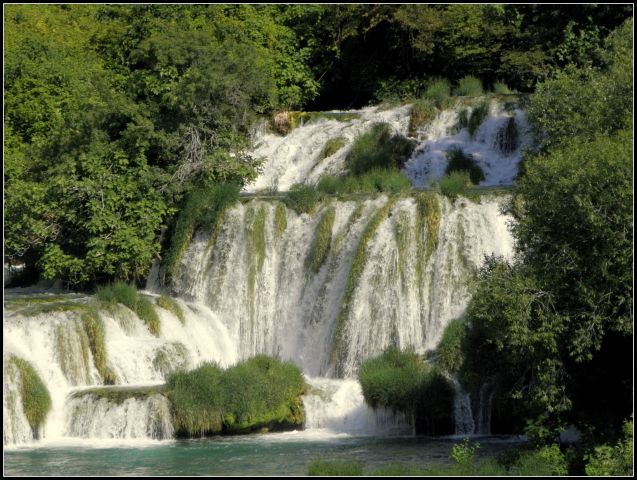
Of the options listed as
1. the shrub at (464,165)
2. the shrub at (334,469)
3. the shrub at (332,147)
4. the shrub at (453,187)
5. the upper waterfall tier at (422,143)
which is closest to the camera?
the shrub at (334,469)

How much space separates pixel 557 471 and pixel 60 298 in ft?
44.2

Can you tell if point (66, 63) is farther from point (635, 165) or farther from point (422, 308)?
point (635, 165)

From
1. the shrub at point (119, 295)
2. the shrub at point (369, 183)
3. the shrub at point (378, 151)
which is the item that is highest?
the shrub at point (378, 151)

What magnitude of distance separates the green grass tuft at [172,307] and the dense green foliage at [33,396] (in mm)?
4591

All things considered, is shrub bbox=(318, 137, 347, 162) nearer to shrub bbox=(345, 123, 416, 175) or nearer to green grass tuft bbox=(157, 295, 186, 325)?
shrub bbox=(345, 123, 416, 175)

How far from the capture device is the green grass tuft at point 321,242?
29094mm

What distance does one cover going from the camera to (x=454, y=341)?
969 inches

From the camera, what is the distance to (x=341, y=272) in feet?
94.0

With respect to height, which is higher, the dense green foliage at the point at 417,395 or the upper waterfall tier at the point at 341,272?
the upper waterfall tier at the point at 341,272

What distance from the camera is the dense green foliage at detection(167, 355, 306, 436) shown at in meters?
23.7

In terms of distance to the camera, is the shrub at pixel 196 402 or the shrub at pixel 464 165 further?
the shrub at pixel 464 165

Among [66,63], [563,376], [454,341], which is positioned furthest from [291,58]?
[563,376]

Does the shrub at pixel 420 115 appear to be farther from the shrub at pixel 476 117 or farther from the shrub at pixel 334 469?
the shrub at pixel 334 469

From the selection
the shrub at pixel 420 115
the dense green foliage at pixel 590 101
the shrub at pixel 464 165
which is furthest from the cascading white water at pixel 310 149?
the dense green foliage at pixel 590 101
